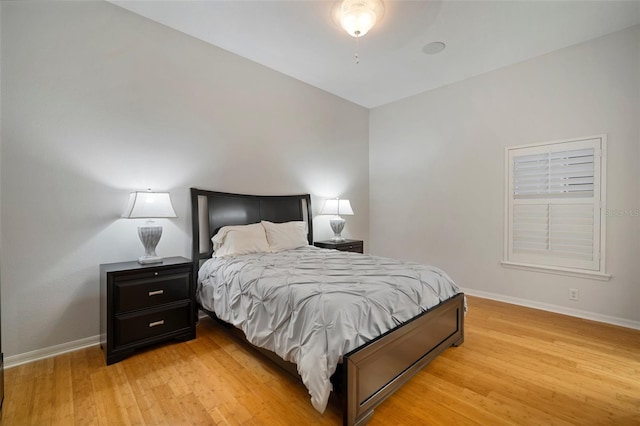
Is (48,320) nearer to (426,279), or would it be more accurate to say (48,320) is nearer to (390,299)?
(390,299)

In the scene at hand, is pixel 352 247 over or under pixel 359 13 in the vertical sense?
under

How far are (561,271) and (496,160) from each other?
4.93 ft

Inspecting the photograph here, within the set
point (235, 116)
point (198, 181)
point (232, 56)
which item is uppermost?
point (232, 56)

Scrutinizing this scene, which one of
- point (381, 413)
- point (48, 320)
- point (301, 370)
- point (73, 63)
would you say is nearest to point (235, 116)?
point (73, 63)

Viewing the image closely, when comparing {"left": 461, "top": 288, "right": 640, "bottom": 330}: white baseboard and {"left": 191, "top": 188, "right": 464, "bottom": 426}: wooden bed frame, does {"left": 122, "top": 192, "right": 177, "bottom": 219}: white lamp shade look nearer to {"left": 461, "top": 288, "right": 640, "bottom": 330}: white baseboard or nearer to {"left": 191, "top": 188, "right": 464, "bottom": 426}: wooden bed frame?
{"left": 191, "top": 188, "right": 464, "bottom": 426}: wooden bed frame

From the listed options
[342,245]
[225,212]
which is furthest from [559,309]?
[225,212]

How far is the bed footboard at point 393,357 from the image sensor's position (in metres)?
1.53

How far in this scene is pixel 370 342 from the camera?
5.42 ft

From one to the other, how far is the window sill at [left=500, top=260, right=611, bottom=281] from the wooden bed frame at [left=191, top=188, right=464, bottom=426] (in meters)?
1.60

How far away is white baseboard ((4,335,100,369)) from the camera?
220 cm

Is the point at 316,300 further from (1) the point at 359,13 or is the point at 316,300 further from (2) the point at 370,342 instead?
(1) the point at 359,13

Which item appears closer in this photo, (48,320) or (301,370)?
(301,370)

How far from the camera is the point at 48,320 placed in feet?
7.75

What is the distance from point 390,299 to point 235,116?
278cm
